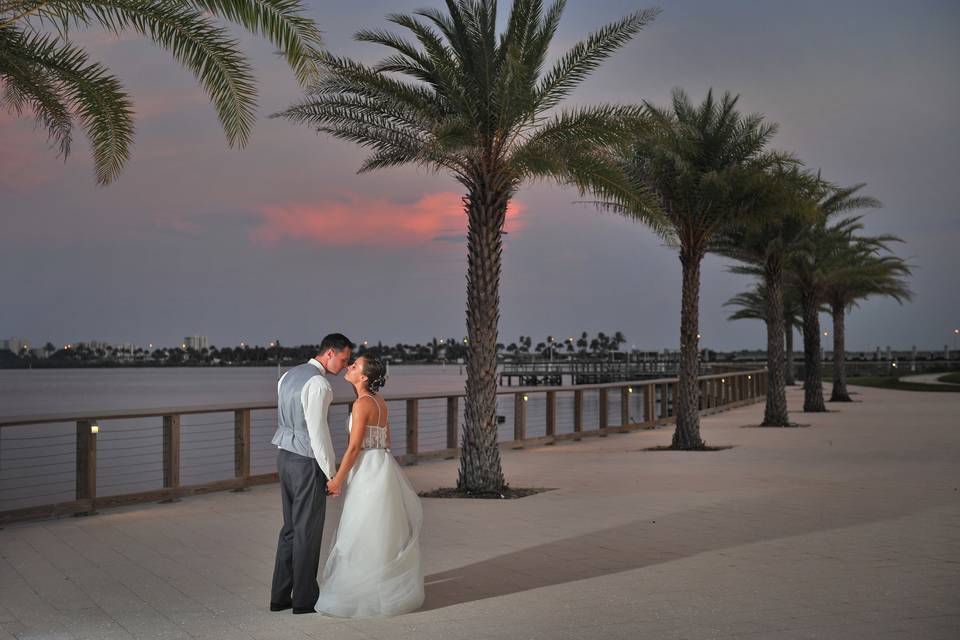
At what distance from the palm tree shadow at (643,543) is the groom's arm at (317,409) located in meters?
1.38

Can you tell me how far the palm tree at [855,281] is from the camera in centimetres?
3152

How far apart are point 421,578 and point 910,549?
441 centimetres

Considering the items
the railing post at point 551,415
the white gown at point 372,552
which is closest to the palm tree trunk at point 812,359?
the railing post at point 551,415

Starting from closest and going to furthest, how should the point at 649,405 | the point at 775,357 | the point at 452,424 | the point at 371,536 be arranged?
the point at 371,536 < the point at 452,424 < the point at 649,405 < the point at 775,357

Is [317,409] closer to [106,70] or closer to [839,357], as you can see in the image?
[106,70]

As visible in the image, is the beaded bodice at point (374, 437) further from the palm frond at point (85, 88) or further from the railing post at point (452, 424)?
the railing post at point (452, 424)

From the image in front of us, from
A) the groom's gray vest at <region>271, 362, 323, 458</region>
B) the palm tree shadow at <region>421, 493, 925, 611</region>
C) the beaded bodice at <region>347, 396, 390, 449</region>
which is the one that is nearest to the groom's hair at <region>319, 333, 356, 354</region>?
the groom's gray vest at <region>271, 362, 323, 458</region>

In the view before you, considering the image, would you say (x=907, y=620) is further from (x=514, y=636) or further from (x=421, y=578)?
(x=421, y=578)

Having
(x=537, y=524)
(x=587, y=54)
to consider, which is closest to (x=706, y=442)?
(x=587, y=54)

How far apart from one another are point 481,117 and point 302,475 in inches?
300

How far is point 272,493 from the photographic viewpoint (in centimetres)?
1247

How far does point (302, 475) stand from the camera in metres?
6.52

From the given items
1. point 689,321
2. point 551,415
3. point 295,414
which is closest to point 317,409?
point 295,414

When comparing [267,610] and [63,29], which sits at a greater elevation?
[63,29]
